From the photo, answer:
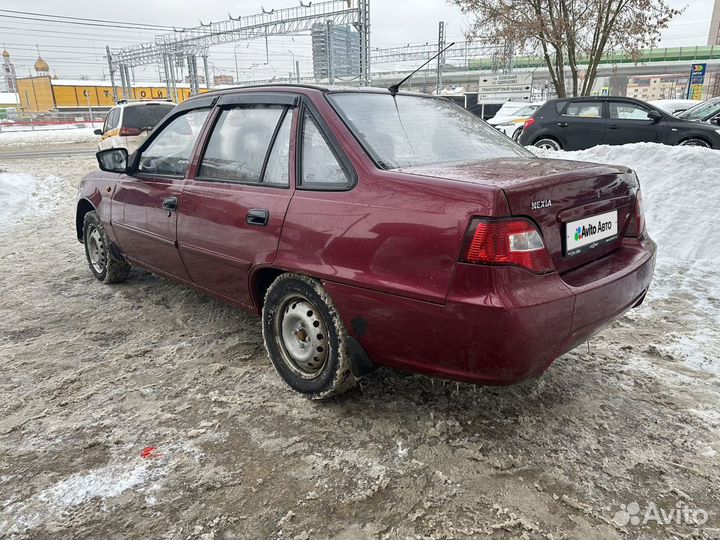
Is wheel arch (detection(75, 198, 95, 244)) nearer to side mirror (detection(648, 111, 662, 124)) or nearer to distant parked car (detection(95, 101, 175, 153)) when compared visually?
distant parked car (detection(95, 101, 175, 153))

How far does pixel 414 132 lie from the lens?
2.88 m

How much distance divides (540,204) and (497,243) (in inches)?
12.2

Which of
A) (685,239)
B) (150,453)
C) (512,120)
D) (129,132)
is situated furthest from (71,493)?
(512,120)

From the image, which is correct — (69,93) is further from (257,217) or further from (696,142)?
(257,217)

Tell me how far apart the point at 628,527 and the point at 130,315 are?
3699 mm

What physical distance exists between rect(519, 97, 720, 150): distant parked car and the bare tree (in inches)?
120

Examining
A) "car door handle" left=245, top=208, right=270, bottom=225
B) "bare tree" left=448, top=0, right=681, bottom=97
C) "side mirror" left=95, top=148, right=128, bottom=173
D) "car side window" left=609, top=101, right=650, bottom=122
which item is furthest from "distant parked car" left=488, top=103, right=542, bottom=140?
"car door handle" left=245, top=208, right=270, bottom=225

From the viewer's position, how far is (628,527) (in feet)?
6.35

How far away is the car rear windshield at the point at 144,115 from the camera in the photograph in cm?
1269

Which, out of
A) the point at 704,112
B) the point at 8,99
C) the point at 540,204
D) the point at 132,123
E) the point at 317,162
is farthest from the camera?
the point at 8,99

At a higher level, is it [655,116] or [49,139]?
[655,116]

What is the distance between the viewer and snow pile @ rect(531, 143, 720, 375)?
3510 millimetres

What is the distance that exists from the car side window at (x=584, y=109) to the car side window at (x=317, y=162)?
947 centimetres

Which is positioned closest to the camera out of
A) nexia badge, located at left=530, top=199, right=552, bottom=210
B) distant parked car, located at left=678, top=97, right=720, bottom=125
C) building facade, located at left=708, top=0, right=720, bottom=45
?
nexia badge, located at left=530, top=199, right=552, bottom=210
